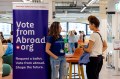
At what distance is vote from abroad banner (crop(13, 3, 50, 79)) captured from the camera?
198 inches

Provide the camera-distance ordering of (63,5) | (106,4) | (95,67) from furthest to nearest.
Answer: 1. (63,5)
2. (106,4)
3. (95,67)

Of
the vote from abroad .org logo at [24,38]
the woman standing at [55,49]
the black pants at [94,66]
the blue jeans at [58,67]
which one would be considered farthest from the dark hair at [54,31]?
the black pants at [94,66]

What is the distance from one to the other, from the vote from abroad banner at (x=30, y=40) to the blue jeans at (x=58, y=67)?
0.50ft

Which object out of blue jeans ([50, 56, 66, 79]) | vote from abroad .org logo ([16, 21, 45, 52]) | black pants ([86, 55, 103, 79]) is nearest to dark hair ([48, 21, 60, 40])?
vote from abroad .org logo ([16, 21, 45, 52])

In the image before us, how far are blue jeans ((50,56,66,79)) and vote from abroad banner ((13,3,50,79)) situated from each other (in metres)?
0.15

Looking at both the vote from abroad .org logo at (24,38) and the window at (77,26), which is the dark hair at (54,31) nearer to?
the vote from abroad .org logo at (24,38)

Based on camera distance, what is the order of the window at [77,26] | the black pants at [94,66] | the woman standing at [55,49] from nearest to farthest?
the black pants at [94,66] → the woman standing at [55,49] → the window at [77,26]

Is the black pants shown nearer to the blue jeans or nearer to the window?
the blue jeans

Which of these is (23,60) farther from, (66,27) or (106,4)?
(66,27)

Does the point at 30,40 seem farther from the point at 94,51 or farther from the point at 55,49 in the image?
the point at 94,51

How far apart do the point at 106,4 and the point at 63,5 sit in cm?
654

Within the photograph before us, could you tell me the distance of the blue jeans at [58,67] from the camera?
5016 millimetres

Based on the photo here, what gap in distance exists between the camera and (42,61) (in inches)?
200

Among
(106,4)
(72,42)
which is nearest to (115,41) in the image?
(106,4)
